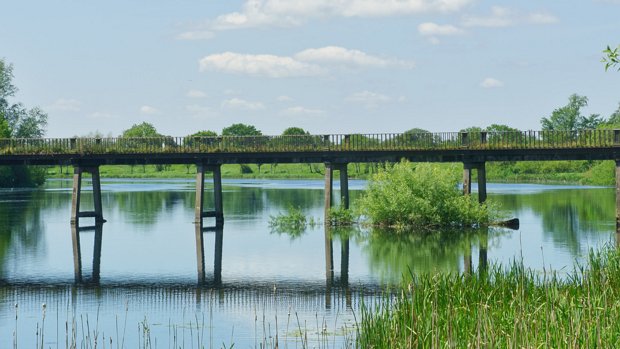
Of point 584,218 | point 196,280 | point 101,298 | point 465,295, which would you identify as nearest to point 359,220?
point 584,218

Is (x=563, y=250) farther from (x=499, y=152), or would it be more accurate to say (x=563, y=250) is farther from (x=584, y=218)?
(x=584, y=218)

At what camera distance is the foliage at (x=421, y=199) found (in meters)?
57.0

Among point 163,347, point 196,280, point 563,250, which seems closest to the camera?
Result: point 163,347

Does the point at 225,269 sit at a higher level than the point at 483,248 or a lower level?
lower

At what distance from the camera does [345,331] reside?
26.0m

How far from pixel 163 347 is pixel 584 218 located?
46.3 m

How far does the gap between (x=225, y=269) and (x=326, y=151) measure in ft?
60.3

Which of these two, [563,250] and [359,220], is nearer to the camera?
[563,250]

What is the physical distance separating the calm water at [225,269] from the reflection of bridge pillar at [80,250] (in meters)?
0.26

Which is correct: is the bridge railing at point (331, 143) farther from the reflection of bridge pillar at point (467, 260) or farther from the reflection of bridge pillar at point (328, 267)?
the reflection of bridge pillar at point (467, 260)

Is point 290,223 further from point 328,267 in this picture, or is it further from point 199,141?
point 328,267

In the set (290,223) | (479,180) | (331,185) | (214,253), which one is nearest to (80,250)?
(214,253)

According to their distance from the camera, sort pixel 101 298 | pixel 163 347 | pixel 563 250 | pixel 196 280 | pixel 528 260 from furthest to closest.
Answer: pixel 563 250 → pixel 528 260 → pixel 196 280 → pixel 101 298 → pixel 163 347

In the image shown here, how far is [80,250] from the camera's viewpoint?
51.6 metres
